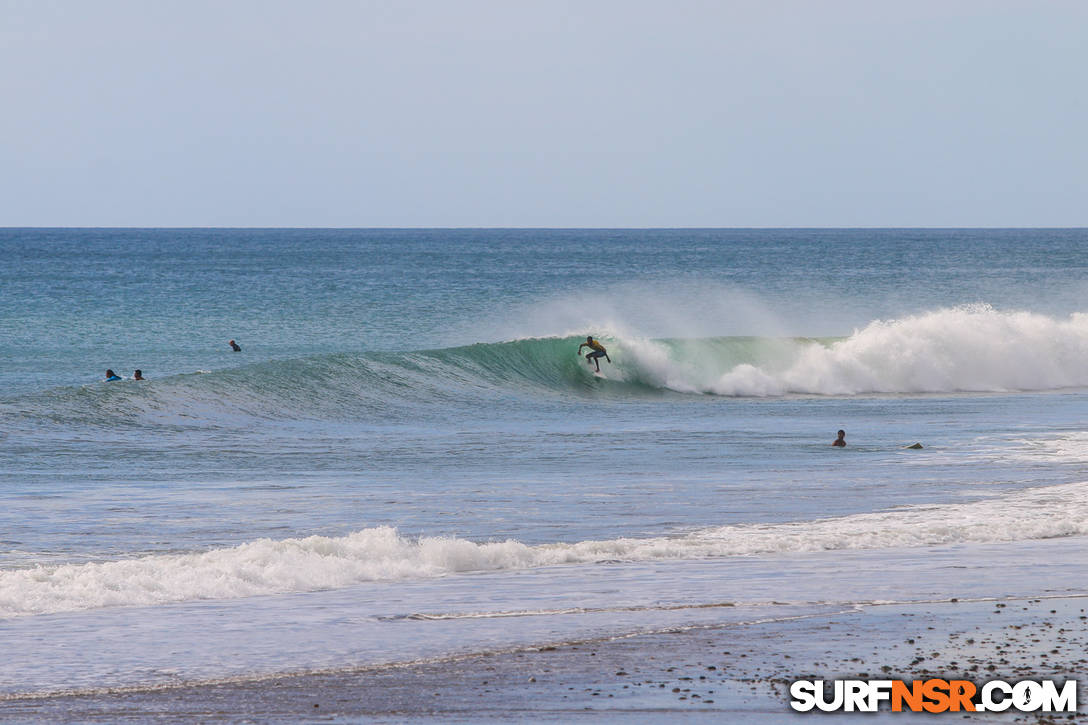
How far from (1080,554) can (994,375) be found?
24446 mm

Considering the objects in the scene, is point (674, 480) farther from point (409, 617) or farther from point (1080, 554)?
point (409, 617)

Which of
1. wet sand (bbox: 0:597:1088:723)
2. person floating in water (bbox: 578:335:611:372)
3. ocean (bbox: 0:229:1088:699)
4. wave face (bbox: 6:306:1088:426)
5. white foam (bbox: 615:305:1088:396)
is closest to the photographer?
wet sand (bbox: 0:597:1088:723)

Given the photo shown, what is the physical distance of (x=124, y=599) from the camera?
1015cm

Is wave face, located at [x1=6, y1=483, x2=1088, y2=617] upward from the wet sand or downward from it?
upward

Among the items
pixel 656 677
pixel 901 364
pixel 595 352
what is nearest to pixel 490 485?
pixel 656 677

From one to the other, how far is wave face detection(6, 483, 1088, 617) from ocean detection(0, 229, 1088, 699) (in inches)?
1.4

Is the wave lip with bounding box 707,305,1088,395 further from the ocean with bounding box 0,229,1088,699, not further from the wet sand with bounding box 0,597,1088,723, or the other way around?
the wet sand with bounding box 0,597,1088,723

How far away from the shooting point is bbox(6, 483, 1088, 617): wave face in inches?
407

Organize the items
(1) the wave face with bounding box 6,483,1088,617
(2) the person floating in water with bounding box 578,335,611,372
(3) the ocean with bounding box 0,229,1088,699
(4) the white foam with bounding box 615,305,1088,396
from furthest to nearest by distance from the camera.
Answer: (4) the white foam with bounding box 615,305,1088,396, (2) the person floating in water with bounding box 578,335,611,372, (1) the wave face with bounding box 6,483,1088,617, (3) the ocean with bounding box 0,229,1088,699

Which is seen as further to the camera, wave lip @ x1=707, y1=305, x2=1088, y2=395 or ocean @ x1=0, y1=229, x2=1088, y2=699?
wave lip @ x1=707, y1=305, x2=1088, y2=395

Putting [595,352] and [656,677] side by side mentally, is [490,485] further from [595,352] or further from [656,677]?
[595,352]

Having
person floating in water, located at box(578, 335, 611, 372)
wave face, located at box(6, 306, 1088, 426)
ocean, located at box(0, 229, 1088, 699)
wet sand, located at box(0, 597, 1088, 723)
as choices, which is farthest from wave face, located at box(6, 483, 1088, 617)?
person floating in water, located at box(578, 335, 611, 372)

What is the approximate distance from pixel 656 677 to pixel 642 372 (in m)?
26.7

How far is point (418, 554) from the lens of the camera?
1195cm
